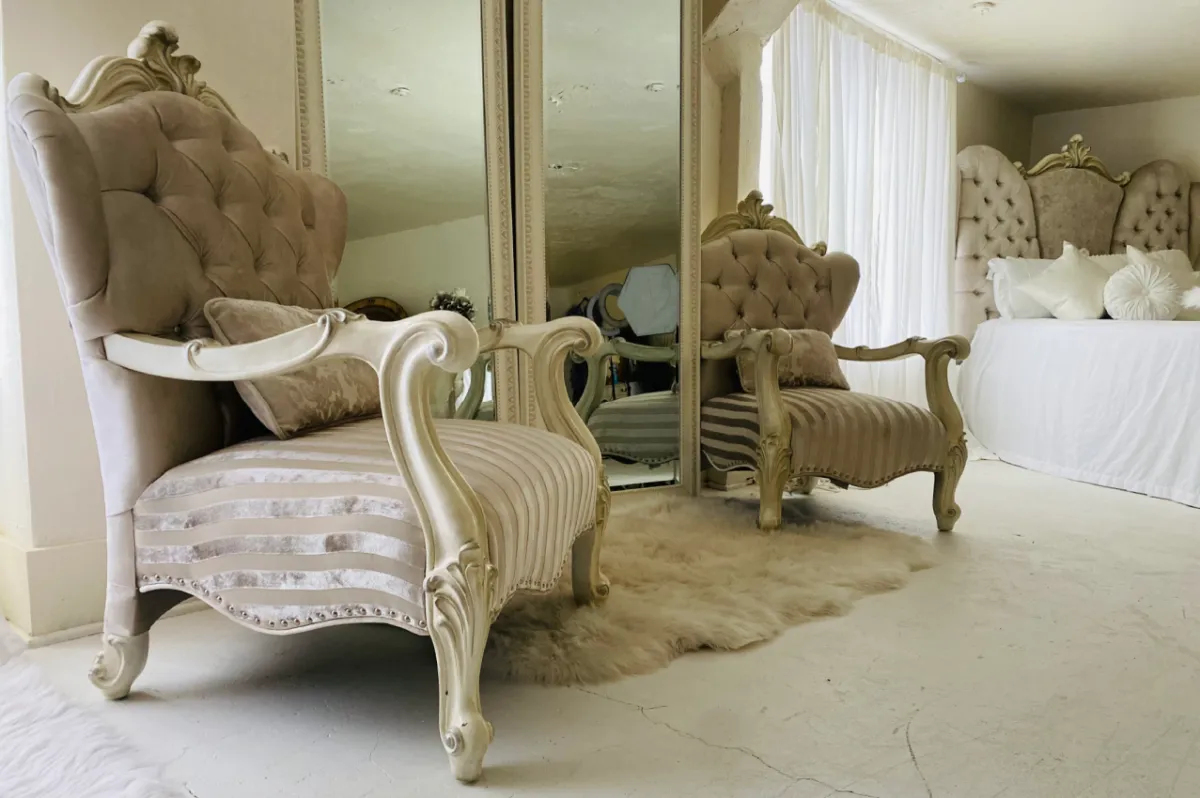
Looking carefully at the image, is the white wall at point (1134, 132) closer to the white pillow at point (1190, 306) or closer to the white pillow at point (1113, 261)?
the white pillow at point (1113, 261)

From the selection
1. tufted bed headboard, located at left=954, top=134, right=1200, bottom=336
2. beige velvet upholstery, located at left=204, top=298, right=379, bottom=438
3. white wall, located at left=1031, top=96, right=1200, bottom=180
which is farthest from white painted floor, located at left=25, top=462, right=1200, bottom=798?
white wall, located at left=1031, top=96, right=1200, bottom=180

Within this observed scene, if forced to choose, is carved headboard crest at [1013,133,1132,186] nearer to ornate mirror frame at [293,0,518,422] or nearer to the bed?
the bed

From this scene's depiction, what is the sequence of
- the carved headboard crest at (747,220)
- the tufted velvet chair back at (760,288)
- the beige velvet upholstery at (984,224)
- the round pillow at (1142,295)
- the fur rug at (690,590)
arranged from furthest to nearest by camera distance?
the beige velvet upholstery at (984,224) < the round pillow at (1142,295) < the carved headboard crest at (747,220) < the tufted velvet chair back at (760,288) < the fur rug at (690,590)

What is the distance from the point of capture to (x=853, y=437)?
8.09 feet

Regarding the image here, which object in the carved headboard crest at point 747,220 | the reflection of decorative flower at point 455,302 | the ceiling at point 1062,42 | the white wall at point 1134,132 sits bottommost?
the reflection of decorative flower at point 455,302

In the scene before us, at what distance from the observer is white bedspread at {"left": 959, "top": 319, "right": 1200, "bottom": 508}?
318 centimetres

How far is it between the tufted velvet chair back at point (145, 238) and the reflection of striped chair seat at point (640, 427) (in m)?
1.30

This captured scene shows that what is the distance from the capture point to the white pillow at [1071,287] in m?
3.88

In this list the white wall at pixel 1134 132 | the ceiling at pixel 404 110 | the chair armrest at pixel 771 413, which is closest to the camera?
the ceiling at pixel 404 110

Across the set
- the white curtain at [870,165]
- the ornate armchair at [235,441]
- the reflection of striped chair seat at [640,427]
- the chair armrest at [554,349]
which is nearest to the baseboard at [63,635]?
the ornate armchair at [235,441]

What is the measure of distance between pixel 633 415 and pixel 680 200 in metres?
0.80

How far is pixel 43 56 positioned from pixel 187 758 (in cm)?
145

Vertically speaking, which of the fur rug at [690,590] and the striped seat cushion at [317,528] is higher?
the striped seat cushion at [317,528]

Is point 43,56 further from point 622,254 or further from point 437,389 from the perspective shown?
point 622,254
